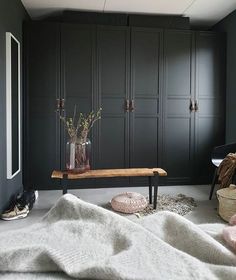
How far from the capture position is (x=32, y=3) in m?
3.55

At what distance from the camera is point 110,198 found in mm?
3451

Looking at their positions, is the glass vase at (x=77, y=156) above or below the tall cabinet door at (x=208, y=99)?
below

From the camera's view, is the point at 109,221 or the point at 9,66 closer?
the point at 109,221

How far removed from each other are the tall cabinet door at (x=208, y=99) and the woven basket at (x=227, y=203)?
138 centimetres

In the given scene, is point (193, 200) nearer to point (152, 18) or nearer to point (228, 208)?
point (228, 208)

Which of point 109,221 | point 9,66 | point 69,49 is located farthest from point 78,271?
point 69,49

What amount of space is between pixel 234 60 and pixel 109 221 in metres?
3.53

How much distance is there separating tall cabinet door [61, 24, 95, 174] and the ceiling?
27cm

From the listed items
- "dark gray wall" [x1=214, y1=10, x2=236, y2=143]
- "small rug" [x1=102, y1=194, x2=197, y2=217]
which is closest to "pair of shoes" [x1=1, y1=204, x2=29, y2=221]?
"small rug" [x1=102, y1=194, x2=197, y2=217]

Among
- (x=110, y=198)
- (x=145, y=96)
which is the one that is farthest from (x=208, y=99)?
(x=110, y=198)

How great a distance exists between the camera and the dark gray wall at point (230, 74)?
3.88 meters

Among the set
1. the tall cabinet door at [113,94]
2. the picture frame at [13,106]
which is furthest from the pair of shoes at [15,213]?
the tall cabinet door at [113,94]

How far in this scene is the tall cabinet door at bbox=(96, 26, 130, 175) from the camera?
150 inches

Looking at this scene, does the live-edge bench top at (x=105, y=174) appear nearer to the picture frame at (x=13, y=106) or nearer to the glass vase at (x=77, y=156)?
the glass vase at (x=77, y=156)
